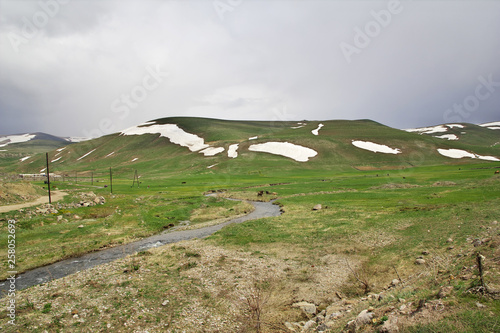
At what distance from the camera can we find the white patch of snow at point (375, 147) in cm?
15500

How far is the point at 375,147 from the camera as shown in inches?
6363

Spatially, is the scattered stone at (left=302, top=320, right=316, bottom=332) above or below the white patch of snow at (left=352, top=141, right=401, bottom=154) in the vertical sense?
below

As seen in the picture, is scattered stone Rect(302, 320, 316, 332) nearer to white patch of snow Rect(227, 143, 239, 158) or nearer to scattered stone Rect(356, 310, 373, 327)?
scattered stone Rect(356, 310, 373, 327)

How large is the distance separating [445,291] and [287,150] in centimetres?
14563

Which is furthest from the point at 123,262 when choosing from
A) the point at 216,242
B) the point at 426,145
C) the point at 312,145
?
the point at 426,145

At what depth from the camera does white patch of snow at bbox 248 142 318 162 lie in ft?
486

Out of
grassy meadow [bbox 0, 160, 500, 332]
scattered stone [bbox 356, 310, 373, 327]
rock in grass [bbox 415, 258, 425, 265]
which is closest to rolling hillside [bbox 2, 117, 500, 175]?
grassy meadow [bbox 0, 160, 500, 332]

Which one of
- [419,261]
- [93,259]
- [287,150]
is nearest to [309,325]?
[419,261]

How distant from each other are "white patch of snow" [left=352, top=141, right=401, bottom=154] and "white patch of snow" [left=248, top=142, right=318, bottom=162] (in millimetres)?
32725

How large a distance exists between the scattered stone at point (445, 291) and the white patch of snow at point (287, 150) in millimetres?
133029

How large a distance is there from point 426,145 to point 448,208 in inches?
6058

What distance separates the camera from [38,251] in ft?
95.9

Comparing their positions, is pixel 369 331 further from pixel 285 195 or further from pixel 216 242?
pixel 285 195

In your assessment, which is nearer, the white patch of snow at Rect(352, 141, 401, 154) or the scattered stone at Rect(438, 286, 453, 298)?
the scattered stone at Rect(438, 286, 453, 298)
